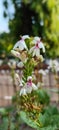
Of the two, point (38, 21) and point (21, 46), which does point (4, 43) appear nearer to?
point (38, 21)

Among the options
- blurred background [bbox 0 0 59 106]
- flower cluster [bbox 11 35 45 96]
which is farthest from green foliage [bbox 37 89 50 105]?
blurred background [bbox 0 0 59 106]

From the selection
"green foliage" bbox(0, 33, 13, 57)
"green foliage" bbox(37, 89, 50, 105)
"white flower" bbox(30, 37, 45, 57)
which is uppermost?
"green foliage" bbox(0, 33, 13, 57)

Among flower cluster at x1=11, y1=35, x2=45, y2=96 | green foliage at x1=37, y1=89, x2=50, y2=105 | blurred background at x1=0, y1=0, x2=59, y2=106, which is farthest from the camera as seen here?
blurred background at x1=0, y1=0, x2=59, y2=106

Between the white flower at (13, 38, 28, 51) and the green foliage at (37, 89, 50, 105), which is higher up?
the white flower at (13, 38, 28, 51)

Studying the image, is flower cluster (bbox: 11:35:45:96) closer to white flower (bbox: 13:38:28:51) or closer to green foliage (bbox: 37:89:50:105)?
white flower (bbox: 13:38:28:51)

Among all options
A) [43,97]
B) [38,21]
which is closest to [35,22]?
[38,21]

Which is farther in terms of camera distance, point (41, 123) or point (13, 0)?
point (13, 0)

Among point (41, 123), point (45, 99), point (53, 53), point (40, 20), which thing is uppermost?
point (40, 20)

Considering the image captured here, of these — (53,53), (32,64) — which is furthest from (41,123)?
(53,53)

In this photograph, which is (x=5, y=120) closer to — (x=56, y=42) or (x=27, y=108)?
(x=27, y=108)

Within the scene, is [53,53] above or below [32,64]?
above

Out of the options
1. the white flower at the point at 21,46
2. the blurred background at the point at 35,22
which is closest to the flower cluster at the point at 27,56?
the white flower at the point at 21,46
